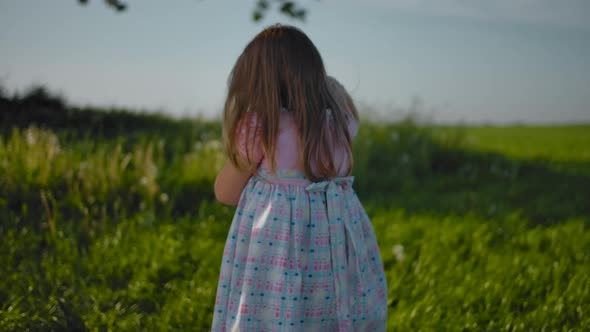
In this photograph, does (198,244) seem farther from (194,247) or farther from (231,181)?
(231,181)

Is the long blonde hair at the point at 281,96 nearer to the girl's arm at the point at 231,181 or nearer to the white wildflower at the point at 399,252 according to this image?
the girl's arm at the point at 231,181

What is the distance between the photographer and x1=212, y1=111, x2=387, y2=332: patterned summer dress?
2197 mm

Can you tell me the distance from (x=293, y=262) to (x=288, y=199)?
0.86 feet

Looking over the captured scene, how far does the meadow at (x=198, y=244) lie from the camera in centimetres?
309

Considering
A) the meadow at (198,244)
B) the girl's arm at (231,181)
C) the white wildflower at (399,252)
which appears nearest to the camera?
the girl's arm at (231,181)

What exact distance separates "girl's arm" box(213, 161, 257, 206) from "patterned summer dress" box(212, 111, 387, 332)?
0.05 meters

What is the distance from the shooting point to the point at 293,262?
7.24ft

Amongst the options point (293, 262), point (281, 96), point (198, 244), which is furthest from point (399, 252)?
point (281, 96)

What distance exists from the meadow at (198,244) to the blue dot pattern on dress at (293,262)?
0.77 m

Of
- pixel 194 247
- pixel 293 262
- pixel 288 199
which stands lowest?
pixel 194 247

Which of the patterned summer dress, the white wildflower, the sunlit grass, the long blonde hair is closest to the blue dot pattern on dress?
the patterned summer dress

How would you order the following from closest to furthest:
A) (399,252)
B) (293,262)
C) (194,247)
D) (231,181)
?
(293,262), (231,181), (399,252), (194,247)

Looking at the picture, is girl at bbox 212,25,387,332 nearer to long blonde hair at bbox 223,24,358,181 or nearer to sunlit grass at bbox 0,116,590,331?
long blonde hair at bbox 223,24,358,181

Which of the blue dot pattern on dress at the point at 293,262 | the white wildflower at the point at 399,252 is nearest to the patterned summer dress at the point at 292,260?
the blue dot pattern on dress at the point at 293,262
